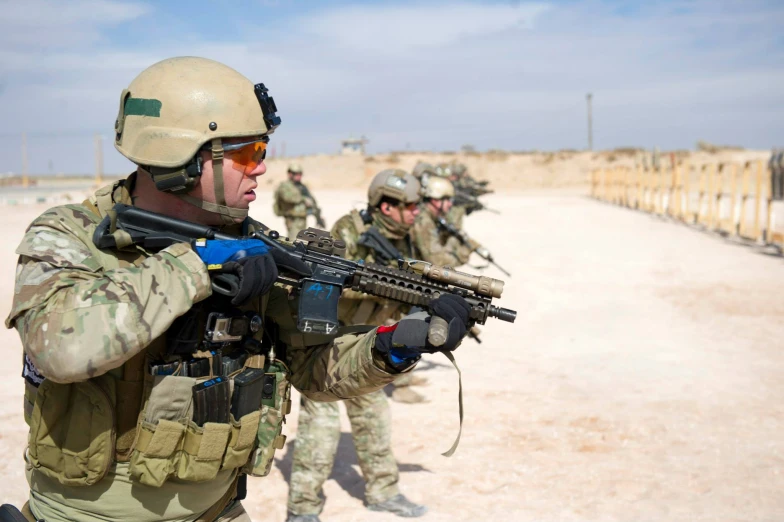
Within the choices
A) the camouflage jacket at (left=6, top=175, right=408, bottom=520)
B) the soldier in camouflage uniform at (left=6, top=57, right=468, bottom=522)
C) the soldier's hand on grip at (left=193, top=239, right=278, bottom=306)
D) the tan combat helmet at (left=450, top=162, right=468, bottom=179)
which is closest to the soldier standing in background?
the soldier in camouflage uniform at (left=6, top=57, right=468, bottom=522)

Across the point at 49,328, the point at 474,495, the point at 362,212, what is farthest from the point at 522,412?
the point at 49,328

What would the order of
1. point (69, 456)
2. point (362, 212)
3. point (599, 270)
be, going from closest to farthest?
1. point (69, 456)
2. point (362, 212)
3. point (599, 270)

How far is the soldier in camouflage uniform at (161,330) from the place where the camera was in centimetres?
199

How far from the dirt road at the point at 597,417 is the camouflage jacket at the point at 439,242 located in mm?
1137

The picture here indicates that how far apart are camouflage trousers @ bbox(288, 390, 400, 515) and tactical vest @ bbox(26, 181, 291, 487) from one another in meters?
2.19

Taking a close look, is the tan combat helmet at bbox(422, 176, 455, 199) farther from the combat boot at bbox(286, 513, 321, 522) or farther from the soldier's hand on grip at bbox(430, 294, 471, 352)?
the soldier's hand on grip at bbox(430, 294, 471, 352)

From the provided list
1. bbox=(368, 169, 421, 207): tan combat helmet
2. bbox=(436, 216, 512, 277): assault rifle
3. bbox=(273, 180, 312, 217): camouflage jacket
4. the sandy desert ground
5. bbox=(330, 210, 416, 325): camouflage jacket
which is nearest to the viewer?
the sandy desert ground

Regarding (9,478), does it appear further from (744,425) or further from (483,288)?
(744,425)

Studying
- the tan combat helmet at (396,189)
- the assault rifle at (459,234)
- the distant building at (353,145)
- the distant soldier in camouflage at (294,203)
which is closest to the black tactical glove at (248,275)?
the tan combat helmet at (396,189)

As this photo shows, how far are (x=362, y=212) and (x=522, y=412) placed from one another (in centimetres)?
247

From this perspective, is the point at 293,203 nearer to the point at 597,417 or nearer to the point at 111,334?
the point at 597,417

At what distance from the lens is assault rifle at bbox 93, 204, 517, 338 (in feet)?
7.56

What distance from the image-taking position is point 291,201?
14289mm

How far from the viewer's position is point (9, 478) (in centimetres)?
517
